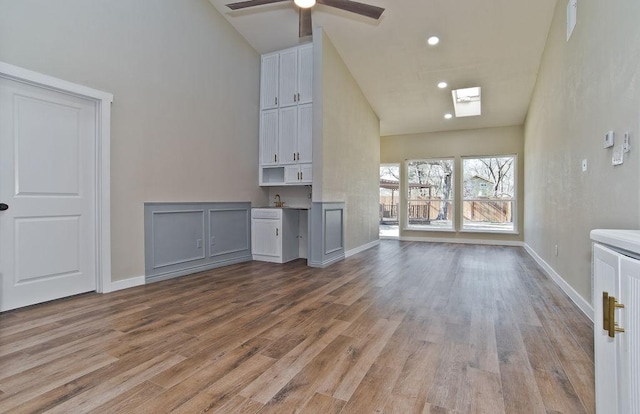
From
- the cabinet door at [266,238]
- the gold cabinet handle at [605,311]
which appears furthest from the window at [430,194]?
the gold cabinet handle at [605,311]

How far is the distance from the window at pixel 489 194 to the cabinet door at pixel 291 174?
474 centimetres

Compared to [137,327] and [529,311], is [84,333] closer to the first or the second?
[137,327]

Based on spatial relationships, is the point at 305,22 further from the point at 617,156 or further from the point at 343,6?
the point at 617,156

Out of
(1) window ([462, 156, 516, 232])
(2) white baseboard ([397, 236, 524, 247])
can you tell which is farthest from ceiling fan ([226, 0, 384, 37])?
(2) white baseboard ([397, 236, 524, 247])

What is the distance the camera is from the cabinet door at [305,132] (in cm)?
480

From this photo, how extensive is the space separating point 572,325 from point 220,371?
Answer: 99.3 inches

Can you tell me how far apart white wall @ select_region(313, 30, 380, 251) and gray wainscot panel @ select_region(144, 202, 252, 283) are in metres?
1.31

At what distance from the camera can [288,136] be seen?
16.5 ft

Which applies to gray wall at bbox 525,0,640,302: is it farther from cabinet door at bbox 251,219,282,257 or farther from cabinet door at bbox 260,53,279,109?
cabinet door at bbox 260,53,279,109

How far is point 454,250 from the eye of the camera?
6391 mm

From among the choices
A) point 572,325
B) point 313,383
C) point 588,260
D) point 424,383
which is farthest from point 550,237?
point 313,383

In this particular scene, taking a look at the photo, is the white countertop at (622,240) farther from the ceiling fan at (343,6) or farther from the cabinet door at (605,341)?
the ceiling fan at (343,6)

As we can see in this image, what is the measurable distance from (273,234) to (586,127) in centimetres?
386

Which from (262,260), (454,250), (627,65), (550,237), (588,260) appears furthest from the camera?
(454,250)
